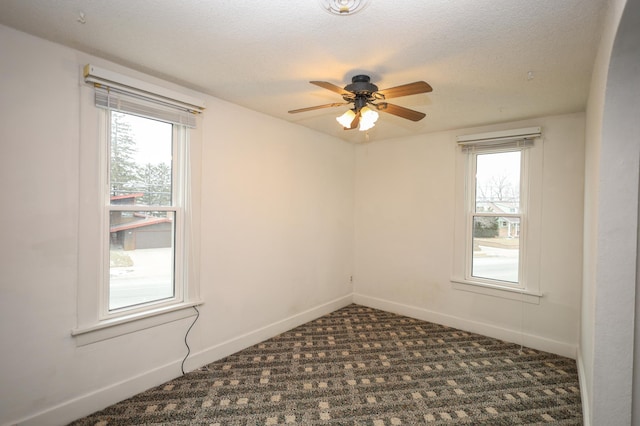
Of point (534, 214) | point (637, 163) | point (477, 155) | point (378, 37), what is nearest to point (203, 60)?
point (378, 37)

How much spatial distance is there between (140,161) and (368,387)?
2.58 m

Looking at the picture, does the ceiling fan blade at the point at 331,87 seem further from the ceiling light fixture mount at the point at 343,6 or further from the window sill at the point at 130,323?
the window sill at the point at 130,323

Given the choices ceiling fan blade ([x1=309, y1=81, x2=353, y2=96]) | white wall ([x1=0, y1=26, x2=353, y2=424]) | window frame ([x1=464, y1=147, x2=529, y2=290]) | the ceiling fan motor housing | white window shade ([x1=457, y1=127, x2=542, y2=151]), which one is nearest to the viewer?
white wall ([x1=0, y1=26, x2=353, y2=424])

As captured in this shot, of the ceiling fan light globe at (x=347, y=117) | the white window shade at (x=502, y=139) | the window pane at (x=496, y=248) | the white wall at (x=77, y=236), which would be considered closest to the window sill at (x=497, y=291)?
the window pane at (x=496, y=248)

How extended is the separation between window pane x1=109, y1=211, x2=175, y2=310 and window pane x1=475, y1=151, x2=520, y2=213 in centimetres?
338

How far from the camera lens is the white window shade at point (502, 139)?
3.34 meters

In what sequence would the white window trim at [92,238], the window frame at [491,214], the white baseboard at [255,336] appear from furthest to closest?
the window frame at [491,214]
the white baseboard at [255,336]
the white window trim at [92,238]

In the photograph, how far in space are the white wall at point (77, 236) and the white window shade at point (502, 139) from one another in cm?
176

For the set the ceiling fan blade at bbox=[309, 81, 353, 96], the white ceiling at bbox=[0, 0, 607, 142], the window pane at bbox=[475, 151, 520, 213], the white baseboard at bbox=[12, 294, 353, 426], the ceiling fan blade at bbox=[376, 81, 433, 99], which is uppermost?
the white ceiling at bbox=[0, 0, 607, 142]

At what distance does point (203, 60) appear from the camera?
7.42ft

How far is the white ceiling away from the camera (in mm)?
1661

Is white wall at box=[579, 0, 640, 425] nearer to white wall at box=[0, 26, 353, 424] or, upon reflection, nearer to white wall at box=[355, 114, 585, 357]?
white wall at box=[355, 114, 585, 357]

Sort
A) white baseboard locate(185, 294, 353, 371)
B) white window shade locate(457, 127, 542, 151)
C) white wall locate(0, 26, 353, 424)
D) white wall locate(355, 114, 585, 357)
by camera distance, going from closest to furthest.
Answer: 1. white wall locate(0, 26, 353, 424)
2. white baseboard locate(185, 294, 353, 371)
3. white wall locate(355, 114, 585, 357)
4. white window shade locate(457, 127, 542, 151)

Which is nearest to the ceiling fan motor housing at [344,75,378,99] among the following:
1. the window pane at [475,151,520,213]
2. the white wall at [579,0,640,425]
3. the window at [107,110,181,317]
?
the white wall at [579,0,640,425]
